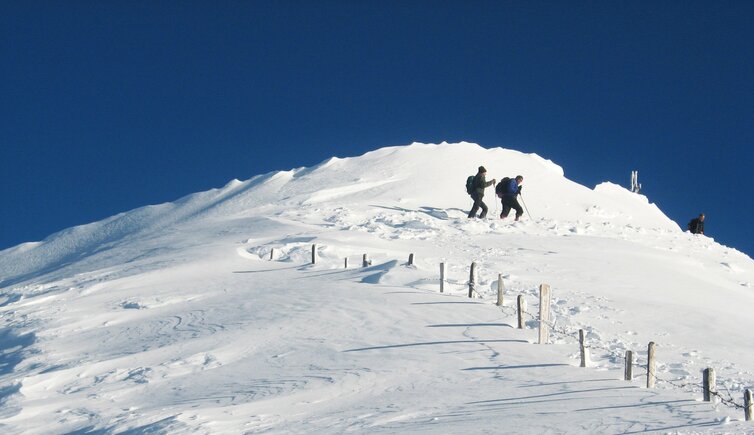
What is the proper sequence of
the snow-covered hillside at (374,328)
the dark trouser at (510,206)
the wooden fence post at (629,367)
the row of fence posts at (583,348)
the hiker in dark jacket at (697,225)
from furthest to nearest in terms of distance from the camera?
the hiker in dark jacket at (697,225) → the dark trouser at (510,206) → the wooden fence post at (629,367) → the snow-covered hillside at (374,328) → the row of fence posts at (583,348)

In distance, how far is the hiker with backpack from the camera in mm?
27703

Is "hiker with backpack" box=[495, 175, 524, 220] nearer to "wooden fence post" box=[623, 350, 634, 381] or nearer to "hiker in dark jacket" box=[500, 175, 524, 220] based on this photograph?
"hiker in dark jacket" box=[500, 175, 524, 220]

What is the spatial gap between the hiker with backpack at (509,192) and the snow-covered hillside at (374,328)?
28.1 inches

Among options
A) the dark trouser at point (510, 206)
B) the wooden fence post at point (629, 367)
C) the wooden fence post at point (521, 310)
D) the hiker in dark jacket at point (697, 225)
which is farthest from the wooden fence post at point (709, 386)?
the hiker in dark jacket at point (697, 225)

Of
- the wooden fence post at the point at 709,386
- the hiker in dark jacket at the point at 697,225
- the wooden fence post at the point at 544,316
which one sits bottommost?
the wooden fence post at the point at 709,386

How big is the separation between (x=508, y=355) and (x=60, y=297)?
11964 mm

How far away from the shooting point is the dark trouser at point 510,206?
91.7 feet

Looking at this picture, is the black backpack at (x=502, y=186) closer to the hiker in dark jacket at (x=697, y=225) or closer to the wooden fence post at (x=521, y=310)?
the hiker in dark jacket at (x=697, y=225)

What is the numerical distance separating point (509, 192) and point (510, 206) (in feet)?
1.97

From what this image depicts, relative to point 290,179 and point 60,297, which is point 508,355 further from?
point 290,179

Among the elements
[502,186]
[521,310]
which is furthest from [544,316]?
[502,186]

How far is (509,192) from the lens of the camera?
2780 cm

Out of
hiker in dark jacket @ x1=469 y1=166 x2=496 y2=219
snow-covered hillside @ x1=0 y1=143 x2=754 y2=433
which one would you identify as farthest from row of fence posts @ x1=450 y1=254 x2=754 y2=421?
hiker in dark jacket @ x1=469 y1=166 x2=496 y2=219

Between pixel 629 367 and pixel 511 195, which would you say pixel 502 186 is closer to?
pixel 511 195
